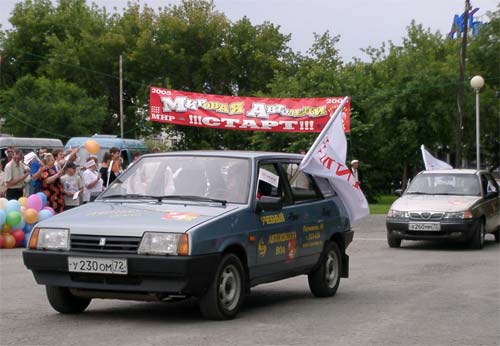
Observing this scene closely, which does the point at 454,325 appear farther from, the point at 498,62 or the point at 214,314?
the point at 498,62

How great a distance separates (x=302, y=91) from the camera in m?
47.8

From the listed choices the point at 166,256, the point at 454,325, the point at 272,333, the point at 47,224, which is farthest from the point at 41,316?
the point at 454,325

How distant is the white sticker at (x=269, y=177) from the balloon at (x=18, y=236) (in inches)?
373

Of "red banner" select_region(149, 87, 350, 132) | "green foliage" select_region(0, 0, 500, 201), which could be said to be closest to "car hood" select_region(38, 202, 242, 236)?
"red banner" select_region(149, 87, 350, 132)

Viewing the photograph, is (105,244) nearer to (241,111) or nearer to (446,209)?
(446,209)

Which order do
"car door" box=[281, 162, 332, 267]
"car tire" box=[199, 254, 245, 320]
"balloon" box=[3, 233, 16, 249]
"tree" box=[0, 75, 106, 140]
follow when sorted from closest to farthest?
1. "car tire" box=[199, 254, 245, 320]
2. "car door" box=[281, 162, 332, 267]
3. "balloon" box=[3, 233, 16, 249]
4. "tree" box=[0, 75, 106, 140]

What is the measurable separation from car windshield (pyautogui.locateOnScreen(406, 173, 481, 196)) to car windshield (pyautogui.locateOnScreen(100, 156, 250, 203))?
10.8 m

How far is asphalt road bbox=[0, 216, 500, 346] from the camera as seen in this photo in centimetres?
864

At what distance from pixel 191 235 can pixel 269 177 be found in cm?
197

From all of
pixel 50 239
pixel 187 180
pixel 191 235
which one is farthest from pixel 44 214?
pixel 191 235

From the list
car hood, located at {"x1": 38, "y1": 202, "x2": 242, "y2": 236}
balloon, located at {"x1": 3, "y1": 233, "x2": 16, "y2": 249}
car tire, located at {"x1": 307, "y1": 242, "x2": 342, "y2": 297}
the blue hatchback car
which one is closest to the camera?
the blue hatchback car

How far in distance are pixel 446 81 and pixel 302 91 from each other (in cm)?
655

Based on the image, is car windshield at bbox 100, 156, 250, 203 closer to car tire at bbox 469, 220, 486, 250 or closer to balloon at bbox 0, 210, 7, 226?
balloon at bbox 0, 210, 7, 226

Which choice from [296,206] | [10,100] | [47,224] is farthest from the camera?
[10,100]
